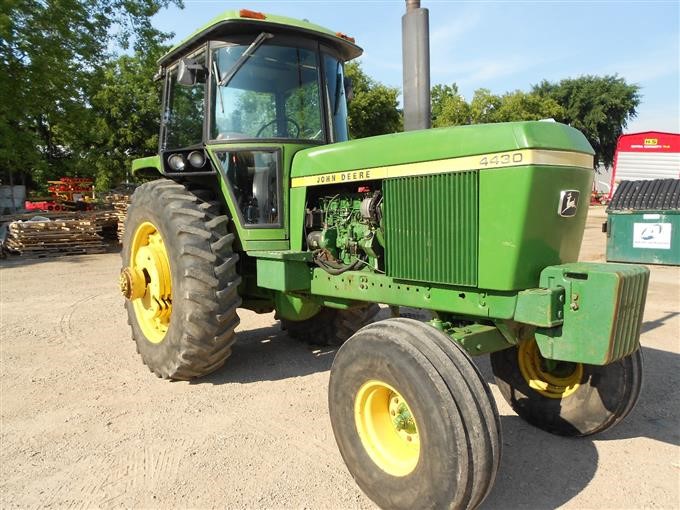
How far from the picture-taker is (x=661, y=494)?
8.39 feet

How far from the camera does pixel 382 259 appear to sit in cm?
338

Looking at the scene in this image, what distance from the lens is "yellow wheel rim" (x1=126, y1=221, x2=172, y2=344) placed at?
4.25 meters

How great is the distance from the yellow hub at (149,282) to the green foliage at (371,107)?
1989cm

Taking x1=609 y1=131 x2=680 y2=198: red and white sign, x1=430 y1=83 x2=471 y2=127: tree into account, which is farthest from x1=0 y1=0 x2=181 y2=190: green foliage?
x1=430 y1=83 x2=471 y2=127: tree

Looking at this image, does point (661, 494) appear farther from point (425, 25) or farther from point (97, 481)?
point (425, 25)

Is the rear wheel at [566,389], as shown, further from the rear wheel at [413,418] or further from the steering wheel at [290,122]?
the steering wheel at [290,122]

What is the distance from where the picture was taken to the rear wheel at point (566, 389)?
117 inches

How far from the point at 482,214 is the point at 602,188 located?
141ft

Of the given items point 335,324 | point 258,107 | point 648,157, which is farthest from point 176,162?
point 648,157

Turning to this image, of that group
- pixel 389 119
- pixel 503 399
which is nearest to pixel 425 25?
pixel 503 399

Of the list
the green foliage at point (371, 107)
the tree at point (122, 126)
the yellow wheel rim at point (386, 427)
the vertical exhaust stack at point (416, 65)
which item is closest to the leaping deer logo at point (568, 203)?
the yellow wheel rim at point (386, 427)

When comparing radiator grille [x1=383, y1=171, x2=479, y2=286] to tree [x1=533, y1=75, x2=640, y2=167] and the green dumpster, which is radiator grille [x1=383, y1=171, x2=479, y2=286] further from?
tree [x1=533, y1=75, x2=640, y2=167]

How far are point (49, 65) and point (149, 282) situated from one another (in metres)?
12.1

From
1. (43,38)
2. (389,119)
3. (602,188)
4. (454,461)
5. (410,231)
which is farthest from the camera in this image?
(602,188)
